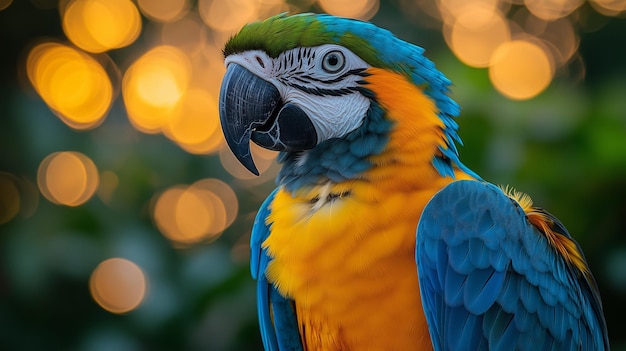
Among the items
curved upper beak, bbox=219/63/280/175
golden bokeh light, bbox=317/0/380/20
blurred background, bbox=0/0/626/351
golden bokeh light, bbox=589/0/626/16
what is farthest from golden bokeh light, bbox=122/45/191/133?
golden bokeh light, bbox=589/0/626/16

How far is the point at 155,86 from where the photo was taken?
9.34 feet

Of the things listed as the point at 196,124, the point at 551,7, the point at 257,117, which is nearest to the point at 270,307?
the point at 257,117

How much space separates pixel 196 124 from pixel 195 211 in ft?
1.09

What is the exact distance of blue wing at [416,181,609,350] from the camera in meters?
1.22

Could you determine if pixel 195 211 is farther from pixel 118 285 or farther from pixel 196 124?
pixel 118 285

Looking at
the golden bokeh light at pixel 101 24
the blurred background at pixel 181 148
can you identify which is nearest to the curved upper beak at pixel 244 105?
the blurred background at pixel 181 148

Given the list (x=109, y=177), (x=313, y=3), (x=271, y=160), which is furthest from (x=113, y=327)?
(x=313, y=3)

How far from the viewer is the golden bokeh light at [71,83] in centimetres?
271

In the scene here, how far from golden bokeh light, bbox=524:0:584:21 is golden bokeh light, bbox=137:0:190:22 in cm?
158

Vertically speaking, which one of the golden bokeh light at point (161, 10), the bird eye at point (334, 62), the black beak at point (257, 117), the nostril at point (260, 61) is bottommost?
the golden bokeh light at point (161, 10)

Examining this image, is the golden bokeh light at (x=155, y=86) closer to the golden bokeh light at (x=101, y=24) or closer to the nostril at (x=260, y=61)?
the golden bokeh light at (x=101, y=24)

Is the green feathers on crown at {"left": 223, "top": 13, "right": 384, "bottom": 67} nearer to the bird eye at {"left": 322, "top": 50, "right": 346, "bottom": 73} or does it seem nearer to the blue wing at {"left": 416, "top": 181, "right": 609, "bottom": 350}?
the bird eye at {"left": 322, "top": 50, "right": 346, "bottom": 73}

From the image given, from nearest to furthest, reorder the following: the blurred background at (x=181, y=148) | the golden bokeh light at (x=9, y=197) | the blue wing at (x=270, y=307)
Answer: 1. the blue wing at (x=270, y=307)
2. the blurred background at (x=181, y=148)
3. the golden bokeh light at (x=9, y=197)

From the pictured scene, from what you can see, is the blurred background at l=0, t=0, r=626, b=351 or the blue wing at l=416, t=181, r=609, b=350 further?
the blurred background at l=0, t=0, r=626, b=351
